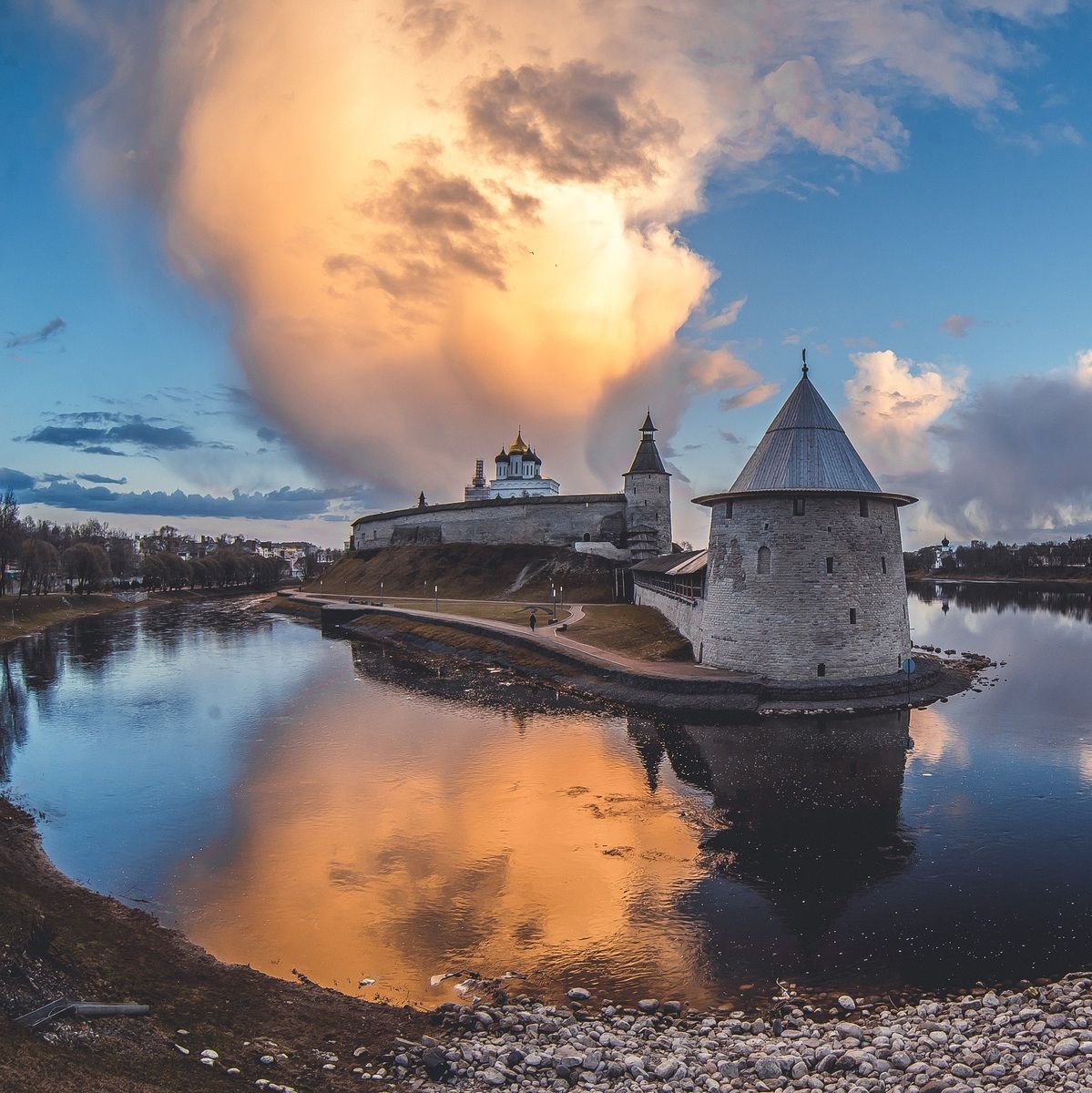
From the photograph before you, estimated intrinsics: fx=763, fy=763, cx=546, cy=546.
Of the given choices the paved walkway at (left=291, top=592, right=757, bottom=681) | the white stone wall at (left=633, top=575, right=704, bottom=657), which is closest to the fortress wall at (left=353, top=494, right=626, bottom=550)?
the paved walkway at (left=291, top=592, right=757, bottom=681)

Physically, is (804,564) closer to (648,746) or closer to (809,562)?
(809,562)

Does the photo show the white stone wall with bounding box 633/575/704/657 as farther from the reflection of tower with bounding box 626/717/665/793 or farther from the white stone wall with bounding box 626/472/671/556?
the white stone wall with bounding box 626/472/671/556

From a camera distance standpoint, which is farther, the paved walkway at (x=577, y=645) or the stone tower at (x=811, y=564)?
the paved walkway at (x=577, y=645)

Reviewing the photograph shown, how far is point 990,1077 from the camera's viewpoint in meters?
6.18

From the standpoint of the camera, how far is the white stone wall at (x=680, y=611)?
25.6 metres

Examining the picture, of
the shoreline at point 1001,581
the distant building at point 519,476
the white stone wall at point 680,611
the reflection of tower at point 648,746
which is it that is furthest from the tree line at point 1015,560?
the reflection of tower at point 648,746

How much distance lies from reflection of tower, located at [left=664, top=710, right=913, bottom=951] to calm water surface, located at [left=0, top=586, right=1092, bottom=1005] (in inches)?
2.2

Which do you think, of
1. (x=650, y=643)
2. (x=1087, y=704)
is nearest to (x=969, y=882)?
(x=1087, y=704)

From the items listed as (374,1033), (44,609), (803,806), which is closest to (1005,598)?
(803,806)

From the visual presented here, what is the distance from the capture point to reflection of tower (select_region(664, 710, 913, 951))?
33.4 ft

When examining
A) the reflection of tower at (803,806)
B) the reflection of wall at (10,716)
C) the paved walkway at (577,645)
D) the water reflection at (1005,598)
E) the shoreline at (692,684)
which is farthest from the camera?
the water reflection at (1005,598)

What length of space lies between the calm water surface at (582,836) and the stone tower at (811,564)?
108 inches

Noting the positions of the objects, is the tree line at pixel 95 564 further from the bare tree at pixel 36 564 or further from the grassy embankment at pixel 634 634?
the grassy embankment at pixel 634 634

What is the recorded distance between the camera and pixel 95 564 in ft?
218
